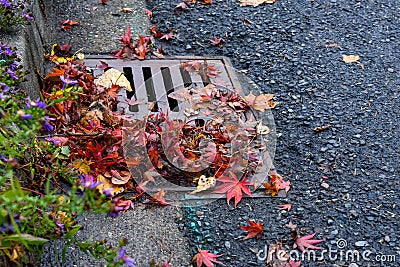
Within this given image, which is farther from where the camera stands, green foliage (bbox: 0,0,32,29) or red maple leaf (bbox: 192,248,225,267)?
green foliage (bbox: 0,0,32,29)

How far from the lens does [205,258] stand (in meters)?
1.96

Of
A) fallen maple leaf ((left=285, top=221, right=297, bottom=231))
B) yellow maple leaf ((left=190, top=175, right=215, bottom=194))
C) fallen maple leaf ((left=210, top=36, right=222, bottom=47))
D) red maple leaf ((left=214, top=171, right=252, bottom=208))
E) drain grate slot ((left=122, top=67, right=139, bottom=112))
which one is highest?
drain grate slot ((left=122, top=67, right=139, bottom=112))

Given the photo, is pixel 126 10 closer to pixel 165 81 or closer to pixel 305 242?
pixel 165 81

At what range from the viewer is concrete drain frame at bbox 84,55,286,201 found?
8.48ft

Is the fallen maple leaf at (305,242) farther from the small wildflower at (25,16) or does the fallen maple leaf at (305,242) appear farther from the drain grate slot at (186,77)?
the small wildflower at (25,16)

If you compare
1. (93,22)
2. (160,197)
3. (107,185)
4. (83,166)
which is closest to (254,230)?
(160,197)

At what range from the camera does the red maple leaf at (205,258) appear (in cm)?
195

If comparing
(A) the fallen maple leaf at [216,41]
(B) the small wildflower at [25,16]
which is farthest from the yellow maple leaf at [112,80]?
(A) the fallen maple leaf at [216,41]

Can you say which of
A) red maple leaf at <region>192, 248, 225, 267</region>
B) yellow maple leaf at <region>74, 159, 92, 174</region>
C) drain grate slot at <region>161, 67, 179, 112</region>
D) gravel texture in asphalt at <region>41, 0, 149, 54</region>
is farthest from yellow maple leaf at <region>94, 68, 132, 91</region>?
red maple leaf at <region>192, 248, 225, 267</region>

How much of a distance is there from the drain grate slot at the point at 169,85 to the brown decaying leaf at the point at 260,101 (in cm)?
39

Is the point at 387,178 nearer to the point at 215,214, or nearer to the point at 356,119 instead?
the point at 356,119

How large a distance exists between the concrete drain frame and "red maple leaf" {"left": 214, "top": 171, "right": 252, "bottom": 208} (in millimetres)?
177

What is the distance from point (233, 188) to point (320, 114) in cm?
75

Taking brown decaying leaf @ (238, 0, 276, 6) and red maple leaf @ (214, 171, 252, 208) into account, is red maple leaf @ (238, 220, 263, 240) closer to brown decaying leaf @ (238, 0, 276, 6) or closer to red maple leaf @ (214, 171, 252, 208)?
red maple leaf @ (214, 171, 252, 208)
